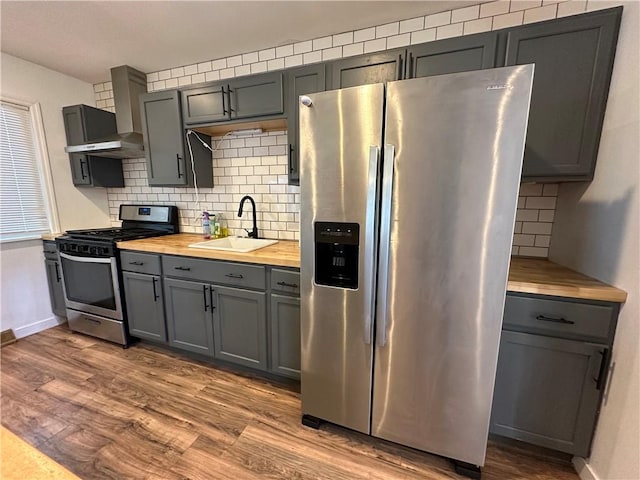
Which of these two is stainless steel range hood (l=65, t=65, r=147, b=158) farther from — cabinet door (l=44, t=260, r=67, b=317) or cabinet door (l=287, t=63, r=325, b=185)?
cabinet door (l=287, t=63, r=325, b=185)

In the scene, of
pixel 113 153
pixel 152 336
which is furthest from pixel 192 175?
pixel 152 336

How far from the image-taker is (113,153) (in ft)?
9.04

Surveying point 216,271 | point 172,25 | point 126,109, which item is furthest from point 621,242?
point 126,109

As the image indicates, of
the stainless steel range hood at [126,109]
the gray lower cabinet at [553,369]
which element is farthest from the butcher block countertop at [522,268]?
the stainless steel range hood at [126,109]

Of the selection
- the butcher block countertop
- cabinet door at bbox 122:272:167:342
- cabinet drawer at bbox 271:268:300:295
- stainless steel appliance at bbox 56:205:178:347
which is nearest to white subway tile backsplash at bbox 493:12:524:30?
the butcher block countertop

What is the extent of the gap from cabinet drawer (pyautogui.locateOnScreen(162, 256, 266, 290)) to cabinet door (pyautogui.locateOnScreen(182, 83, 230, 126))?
115 cm

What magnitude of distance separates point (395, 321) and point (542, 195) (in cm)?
139

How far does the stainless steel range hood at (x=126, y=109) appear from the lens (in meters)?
2.58

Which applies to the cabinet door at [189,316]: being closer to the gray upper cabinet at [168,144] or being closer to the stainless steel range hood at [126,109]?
the gray upper cabinet at [168,144]

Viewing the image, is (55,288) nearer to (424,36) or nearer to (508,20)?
(424,36)

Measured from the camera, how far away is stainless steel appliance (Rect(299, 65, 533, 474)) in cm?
111

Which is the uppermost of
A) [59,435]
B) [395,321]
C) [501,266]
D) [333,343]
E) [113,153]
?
[113,153]

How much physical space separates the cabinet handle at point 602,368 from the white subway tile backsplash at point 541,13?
6.18 feet

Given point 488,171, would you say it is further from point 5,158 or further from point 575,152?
point 5,158
